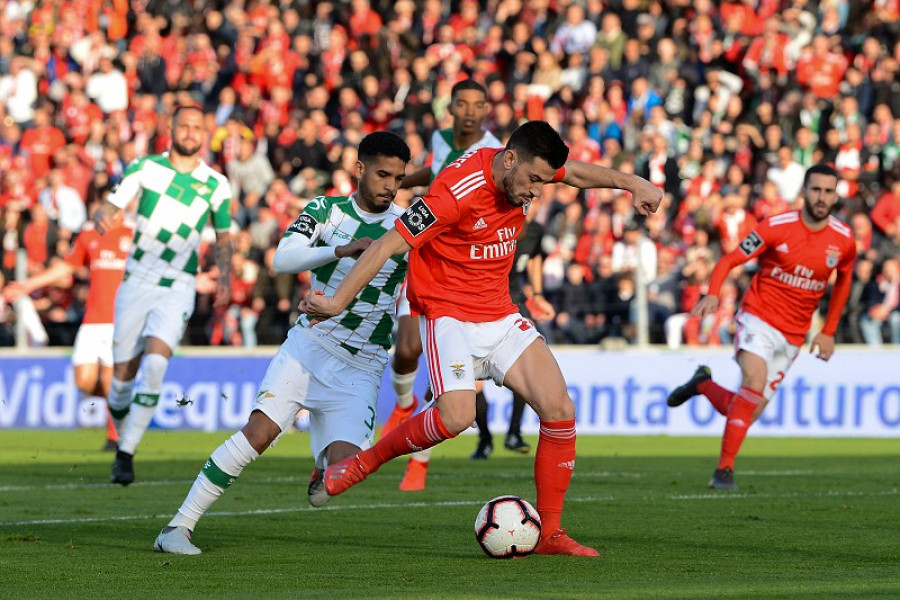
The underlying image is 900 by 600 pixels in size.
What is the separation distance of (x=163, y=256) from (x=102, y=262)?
A: 399 centimetres

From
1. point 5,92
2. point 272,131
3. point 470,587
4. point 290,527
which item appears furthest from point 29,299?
point 470,587

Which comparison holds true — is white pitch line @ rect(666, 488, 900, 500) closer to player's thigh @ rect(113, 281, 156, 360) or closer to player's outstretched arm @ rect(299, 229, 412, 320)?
player's thigh @ rect(113, 281, 156, 360)

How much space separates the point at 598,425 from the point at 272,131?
8.70 metres

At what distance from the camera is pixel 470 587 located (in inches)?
263

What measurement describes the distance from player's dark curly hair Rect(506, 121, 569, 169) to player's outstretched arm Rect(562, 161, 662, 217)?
361mm

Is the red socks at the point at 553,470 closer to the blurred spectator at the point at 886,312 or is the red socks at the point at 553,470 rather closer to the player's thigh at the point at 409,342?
the player's thigh at the point at 409,342

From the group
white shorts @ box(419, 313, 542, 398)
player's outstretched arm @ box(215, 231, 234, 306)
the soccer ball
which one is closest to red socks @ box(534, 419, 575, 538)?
the soccer ball

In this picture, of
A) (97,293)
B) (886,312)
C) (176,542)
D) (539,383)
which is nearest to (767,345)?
(539,383)

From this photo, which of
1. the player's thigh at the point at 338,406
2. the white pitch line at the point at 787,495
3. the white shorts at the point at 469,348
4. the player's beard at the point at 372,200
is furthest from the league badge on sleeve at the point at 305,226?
the white pitch line at the point at 787,495

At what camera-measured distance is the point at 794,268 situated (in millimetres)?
12234

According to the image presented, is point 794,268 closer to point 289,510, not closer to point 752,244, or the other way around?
point 752,244

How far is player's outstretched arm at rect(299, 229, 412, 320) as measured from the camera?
24.1ft

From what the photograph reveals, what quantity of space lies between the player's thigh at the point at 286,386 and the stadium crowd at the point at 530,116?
1068cm

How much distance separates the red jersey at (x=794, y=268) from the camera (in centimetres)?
1217
